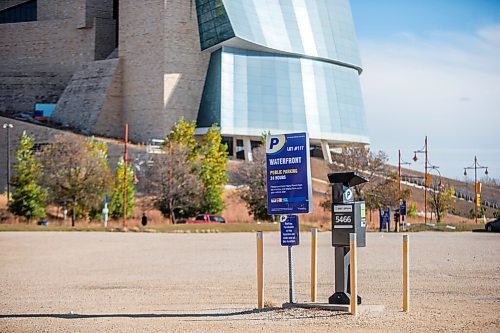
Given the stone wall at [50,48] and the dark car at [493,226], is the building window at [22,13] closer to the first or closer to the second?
the stone wall at [50,48]

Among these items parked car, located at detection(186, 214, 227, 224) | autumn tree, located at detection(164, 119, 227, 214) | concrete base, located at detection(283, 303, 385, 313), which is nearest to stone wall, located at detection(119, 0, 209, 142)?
autumn tree, located at detection(164, 119, 227, 214)

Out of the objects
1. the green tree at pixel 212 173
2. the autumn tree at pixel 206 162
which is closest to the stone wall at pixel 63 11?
the autumn tree at pixel 206 162

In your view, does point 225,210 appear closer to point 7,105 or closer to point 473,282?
point 7,105

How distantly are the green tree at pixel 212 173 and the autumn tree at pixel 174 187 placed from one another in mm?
1330

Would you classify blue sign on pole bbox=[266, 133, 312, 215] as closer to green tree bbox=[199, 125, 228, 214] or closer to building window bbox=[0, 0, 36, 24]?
green tree bbox=[199, 125, 228, 214]

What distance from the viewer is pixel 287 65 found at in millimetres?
81438

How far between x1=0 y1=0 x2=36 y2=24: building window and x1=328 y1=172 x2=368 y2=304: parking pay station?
88133 mm

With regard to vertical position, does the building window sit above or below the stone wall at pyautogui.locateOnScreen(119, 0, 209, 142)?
above

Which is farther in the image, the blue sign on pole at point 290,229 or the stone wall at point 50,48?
the stone wall at point 50,48

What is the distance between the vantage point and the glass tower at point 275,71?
7781 centimetres

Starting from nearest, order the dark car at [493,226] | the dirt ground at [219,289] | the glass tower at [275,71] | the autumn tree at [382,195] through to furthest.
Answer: the dirt ground at [219,289] < the dark car at [493,226] < the autumn tree at [382,195] < the glass tower at [275,71]

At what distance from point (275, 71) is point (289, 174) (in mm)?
68199

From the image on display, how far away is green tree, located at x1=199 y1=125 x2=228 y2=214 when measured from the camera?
2406 inches

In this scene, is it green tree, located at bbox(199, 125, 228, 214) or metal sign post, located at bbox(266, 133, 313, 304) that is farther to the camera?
green tree, located at bbox(199, 125, 228, 214)
